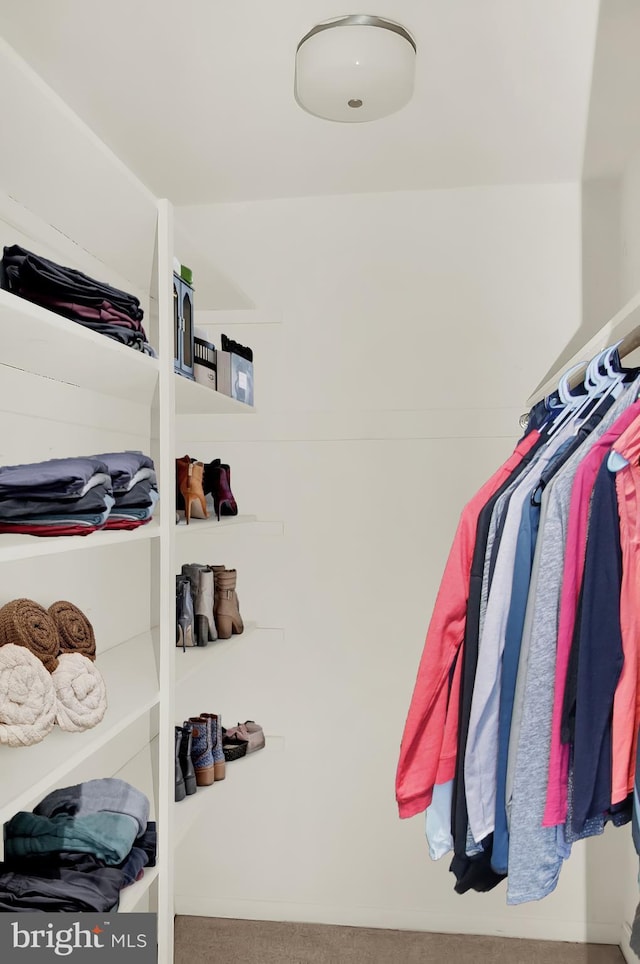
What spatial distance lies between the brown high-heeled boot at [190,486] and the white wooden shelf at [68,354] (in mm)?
200

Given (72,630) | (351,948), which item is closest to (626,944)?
(351,948)

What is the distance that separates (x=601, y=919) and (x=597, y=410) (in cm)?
189

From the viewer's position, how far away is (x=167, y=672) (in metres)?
1.74

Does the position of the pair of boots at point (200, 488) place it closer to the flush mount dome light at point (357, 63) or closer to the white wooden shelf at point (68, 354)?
the white wooden shelf at point (68, 354)

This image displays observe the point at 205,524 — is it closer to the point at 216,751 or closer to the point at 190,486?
the point at 190,486

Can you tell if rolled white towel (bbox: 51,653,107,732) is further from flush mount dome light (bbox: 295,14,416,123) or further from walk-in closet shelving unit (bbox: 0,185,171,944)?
flush mount dome light (bbox: 295,14,416,123)

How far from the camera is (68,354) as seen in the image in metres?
1.54

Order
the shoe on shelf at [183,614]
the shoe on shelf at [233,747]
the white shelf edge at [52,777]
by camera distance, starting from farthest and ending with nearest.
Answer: the shoe on shelf at [233,747] → the shoe on shelf at [183,614] → the white shelf edge at [52,777]

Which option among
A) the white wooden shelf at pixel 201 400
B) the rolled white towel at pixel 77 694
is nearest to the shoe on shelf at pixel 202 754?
the rolled white towel at pixel 77 694

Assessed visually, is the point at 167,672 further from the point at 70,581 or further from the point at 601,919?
the point at 601,919

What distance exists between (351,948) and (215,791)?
0.84 meters

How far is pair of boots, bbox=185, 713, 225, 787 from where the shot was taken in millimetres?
2131

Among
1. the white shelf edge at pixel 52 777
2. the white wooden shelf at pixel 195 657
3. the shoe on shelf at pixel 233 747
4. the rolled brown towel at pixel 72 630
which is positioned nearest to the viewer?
the white shelf edge at pixel 52 777

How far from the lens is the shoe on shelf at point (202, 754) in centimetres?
213
